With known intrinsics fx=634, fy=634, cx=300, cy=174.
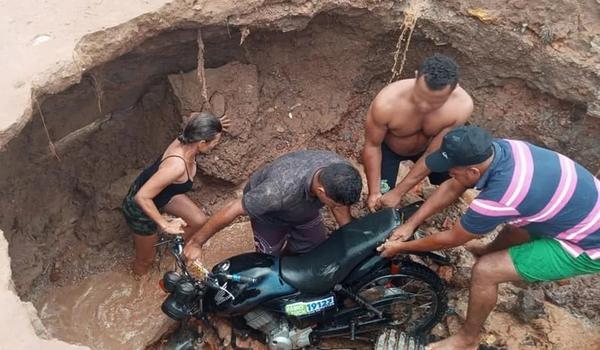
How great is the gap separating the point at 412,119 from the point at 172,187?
171 cm

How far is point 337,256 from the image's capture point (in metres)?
3.95

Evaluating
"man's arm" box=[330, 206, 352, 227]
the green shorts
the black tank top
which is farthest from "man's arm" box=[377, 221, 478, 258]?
the black tank top

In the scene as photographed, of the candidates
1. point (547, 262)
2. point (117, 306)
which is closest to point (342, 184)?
point (547, 262)

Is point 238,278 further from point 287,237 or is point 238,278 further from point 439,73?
point 439,73

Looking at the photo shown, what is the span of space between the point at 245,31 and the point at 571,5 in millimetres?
2509

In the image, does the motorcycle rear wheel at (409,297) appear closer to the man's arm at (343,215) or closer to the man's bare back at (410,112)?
the man's arm at (343,215)

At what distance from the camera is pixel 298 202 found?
12.8 ft

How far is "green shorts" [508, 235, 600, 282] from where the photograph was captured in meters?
3.68

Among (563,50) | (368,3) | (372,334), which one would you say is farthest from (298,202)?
(563,50)

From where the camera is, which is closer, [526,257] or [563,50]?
[526,257]

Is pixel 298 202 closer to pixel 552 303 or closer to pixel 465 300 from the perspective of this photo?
pixel 465 300

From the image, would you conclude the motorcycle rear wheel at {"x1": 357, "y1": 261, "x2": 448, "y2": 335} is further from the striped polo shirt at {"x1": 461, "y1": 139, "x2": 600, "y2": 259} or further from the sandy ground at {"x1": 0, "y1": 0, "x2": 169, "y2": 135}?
the sandy ground at {"x1": 0, "y1": 0, "x2": 169, "y2": 135}

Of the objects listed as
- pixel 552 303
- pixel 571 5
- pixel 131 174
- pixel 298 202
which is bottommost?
pixel 552 303

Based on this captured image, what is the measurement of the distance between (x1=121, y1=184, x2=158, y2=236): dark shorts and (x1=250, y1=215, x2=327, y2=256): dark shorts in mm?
778
